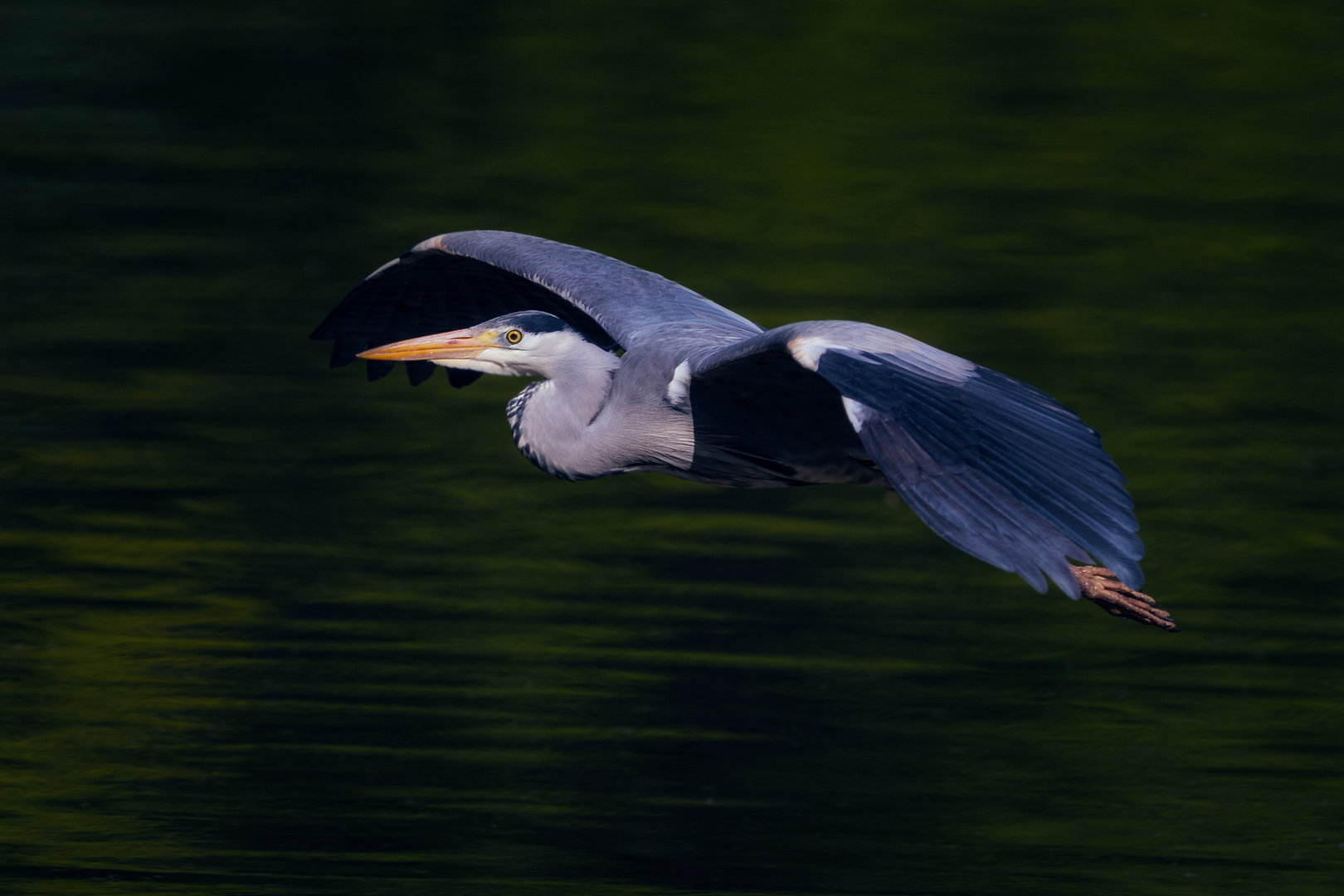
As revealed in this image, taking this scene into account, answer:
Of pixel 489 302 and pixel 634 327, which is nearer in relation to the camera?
pixel 634 327

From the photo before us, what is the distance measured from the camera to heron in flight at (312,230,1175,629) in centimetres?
551

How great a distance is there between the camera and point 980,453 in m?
5.66

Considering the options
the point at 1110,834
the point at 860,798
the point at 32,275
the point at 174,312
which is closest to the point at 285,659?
the point at 860,798

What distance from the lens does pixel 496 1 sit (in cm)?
2078

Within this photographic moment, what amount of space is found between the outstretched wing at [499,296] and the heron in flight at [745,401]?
0.4 inches

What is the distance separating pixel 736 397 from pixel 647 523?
4.13 meters

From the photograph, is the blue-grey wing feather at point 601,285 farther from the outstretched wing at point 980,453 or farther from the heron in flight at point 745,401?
the outstretched wing at point 980,453

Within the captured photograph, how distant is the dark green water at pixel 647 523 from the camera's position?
8.52 m

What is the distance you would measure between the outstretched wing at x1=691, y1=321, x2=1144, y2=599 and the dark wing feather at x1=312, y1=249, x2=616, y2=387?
273cm

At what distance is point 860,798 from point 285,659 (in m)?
2.84

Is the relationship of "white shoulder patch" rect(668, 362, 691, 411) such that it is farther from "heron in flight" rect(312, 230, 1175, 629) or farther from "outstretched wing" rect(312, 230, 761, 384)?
"outstretched wing" rect(312, 230, 761, 384)

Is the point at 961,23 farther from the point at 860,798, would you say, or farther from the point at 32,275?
the point at 860,798

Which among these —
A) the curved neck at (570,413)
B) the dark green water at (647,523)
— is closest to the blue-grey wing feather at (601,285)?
the curved neck at (570,413)

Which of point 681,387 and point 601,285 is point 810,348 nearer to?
point 681,387
